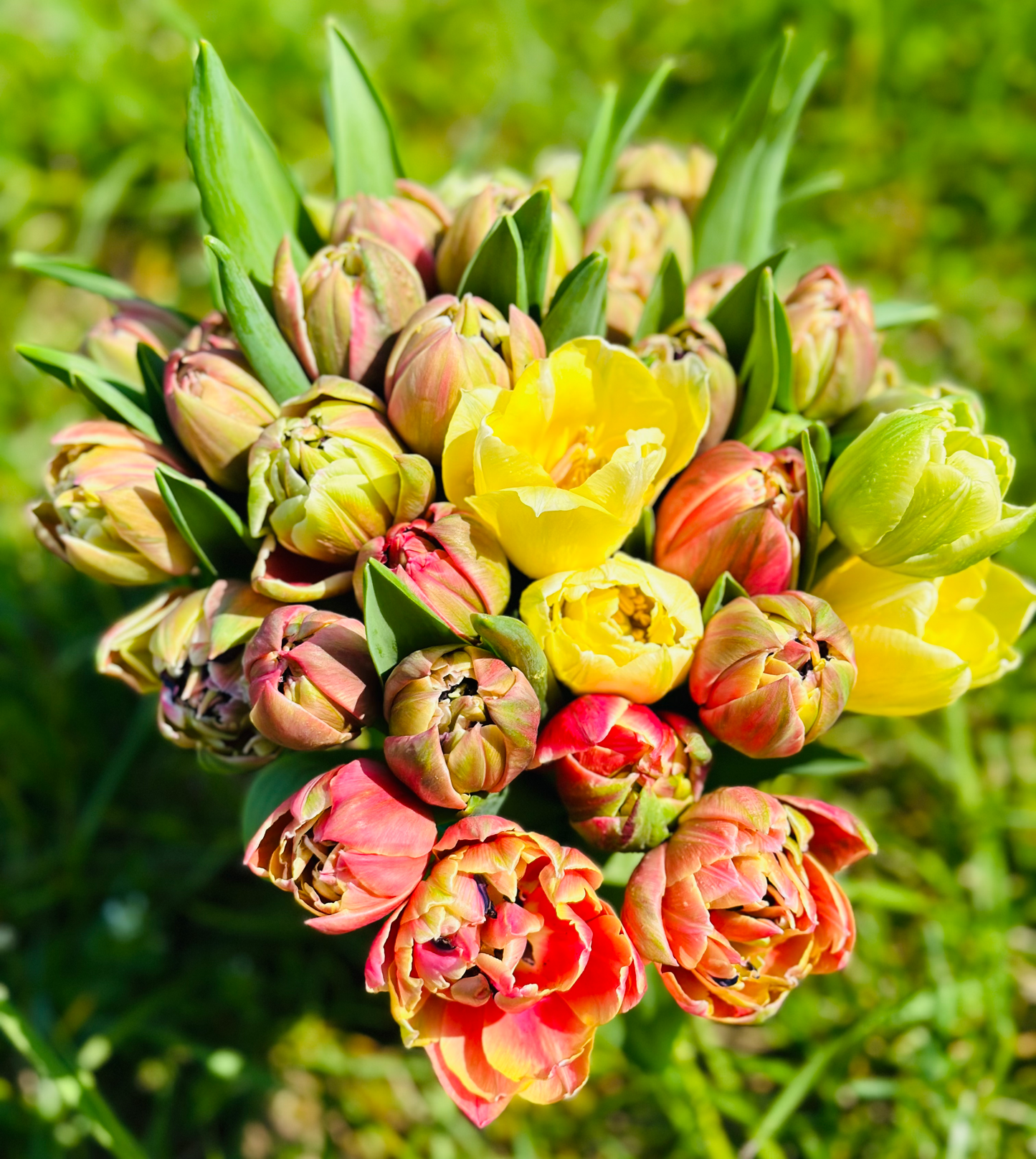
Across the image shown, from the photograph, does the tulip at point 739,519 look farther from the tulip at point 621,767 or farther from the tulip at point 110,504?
the tulip at point 110,504

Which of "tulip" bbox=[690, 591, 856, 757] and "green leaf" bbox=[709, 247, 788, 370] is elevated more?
"green leaf" bbox=[709, 247, 788, 370]

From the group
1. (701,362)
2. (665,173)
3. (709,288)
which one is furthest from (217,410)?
(665,173)

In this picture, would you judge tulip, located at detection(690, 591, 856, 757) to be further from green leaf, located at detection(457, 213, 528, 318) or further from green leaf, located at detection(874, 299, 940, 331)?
green leaf, located at detection(874, 299, 940, 331)

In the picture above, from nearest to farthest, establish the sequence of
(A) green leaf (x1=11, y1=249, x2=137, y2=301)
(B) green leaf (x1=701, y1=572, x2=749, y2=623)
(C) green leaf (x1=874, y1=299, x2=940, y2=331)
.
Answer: (B) green leaf (x1=701, y1=572, x2=749, y2=623) → (A) green leaf (x1=11, y1=249, x2=137, y2=301) → (C) green leaf (x1=874, y1=299, x2=940, y2=331)

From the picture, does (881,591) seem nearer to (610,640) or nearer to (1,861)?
(610,640)

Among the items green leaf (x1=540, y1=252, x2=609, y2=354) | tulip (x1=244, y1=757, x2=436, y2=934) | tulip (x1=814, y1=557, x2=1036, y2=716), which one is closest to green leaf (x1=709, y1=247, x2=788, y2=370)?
green leaf (x1=540, y1=252, x2=609, y2=354)

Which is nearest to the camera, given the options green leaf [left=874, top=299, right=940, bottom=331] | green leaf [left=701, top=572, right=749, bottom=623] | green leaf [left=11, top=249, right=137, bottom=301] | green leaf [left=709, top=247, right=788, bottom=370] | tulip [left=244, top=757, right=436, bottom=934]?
tulip [left=244, top=757, right=436, bottom=934]

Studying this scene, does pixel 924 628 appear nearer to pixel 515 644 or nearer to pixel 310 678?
pixel 515 644
